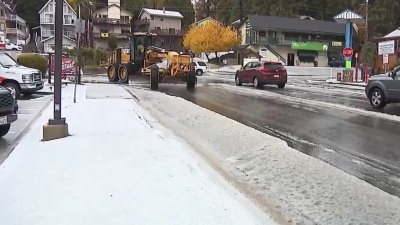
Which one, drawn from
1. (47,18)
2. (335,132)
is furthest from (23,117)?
(47,18)

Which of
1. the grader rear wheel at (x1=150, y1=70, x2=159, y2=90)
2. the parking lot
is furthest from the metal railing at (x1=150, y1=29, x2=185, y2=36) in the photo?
the parking lot

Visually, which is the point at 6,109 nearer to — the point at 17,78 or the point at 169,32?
the point at 17,78

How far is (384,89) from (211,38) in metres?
63.7

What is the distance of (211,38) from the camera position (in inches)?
3140

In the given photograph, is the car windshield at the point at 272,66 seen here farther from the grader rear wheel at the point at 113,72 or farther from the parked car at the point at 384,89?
the parked car at the point at 384,89

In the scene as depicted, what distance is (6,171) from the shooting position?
734cm

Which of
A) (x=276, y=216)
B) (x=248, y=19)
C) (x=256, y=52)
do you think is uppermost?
(x=248, y=19)

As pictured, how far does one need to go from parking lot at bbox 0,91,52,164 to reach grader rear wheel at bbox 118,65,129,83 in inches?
291

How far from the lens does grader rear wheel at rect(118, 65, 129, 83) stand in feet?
95.9

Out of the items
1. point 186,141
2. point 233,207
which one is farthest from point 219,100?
point 233,207

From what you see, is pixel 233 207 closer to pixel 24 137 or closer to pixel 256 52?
pixel 24 137

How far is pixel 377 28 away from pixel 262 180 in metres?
84.7

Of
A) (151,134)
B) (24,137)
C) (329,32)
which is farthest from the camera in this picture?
(329,32)

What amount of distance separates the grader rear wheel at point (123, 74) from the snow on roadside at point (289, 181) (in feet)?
59.9
